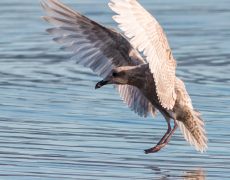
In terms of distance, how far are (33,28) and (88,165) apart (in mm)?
9077

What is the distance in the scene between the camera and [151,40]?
37.5 feet

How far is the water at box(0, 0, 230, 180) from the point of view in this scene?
464 inches

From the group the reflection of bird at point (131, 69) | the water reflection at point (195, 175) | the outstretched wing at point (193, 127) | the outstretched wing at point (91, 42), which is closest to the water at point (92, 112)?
the water reflection at point (195, 175)

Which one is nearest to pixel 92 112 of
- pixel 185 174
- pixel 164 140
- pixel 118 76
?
pixel 118 76

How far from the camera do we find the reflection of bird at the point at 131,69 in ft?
39.9

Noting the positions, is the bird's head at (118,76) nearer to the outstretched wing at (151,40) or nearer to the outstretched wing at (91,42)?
the outstretched wing at (91,42)

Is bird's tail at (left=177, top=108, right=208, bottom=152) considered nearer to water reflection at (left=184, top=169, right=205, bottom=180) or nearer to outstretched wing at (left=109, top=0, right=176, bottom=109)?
outstretched wing at (left=109, top=0, right=176, bottom=109)

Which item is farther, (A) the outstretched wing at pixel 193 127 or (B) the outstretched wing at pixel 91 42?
(B) the outstretched wing at pixel 91 42

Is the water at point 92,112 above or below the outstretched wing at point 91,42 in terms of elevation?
below

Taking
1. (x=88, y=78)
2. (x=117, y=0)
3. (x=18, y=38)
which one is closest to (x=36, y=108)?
(x=88, y=78)

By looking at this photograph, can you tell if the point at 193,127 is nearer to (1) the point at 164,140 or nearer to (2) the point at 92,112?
(1) the point at 164,140

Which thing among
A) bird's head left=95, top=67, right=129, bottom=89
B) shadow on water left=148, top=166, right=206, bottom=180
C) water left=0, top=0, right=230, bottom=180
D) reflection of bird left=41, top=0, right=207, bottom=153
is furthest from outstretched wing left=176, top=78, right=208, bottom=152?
shadow on water left=148, top=166, right=206, bottom=180

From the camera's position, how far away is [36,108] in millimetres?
14602

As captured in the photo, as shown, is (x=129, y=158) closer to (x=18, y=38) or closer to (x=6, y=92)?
(x=6, y=92)
